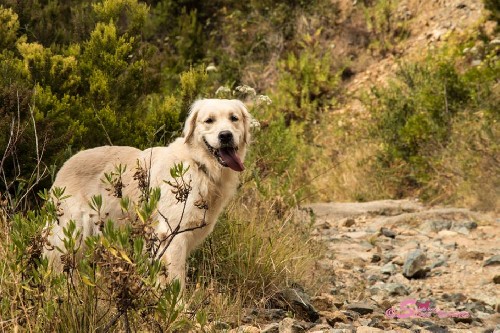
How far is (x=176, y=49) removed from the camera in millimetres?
16469

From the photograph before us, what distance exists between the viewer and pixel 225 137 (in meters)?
4.80

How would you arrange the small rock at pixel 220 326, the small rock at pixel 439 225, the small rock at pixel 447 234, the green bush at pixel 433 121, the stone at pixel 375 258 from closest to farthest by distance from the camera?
the small rock at pixel 220 326 < the stone at pixel 375 258 < the small rock at pixel 447 234 < the small rock at pixel 439 225 < the green bush at pixel 433 121

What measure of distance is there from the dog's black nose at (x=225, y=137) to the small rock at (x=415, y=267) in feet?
7.99

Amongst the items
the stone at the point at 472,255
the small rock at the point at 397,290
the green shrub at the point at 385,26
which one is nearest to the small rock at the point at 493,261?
the stone at the point at 472,255

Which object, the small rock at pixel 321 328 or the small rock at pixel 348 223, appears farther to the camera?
the small rock at pixel 348 223

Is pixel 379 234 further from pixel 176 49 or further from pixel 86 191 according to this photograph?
pixel 176 49

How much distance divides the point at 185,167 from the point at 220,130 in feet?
1.12

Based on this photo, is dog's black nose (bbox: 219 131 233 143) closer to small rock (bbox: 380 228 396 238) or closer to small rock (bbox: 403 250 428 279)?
small rock (bbox: 403 250 428 279)

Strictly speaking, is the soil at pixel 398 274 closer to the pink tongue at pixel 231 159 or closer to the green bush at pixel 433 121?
the green bush at pixel 433 121

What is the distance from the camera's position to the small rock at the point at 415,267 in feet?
20.8

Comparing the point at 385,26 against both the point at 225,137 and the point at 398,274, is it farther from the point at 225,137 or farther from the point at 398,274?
the point at 225,137

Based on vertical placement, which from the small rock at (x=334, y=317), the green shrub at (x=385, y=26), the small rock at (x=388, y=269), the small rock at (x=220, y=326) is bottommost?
the small rock at (x=388, y=269)

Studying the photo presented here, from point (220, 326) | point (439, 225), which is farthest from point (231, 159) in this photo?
point (439, 225)

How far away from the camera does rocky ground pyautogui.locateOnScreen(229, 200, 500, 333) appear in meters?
4.59
